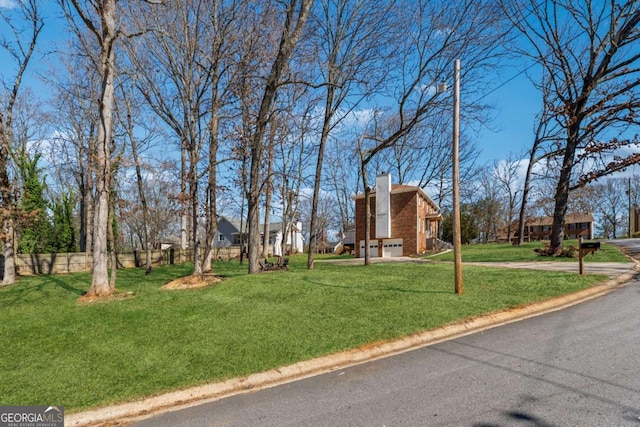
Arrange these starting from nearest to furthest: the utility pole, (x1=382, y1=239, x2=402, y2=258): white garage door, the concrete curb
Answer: the concrete curb < the utility pole < (x1=382, y1=239, x2=402, y2=258): white garage door

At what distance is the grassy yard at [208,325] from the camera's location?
14.8 ft

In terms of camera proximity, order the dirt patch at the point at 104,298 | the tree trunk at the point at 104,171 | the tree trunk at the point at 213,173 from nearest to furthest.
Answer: the dirt patch at the point at 104,298 → the tree trunk at the point at 104,171 → the tree trunk at the point at 213,173

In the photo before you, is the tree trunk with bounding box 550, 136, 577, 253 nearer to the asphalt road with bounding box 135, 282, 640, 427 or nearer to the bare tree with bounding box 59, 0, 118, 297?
the asphalt road with bounding box 135, 282, 640, 427

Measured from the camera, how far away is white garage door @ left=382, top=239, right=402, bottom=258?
23.1 meters

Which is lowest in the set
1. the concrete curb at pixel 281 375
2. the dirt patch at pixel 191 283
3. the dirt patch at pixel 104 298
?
the concrete curb at pixel 281 375

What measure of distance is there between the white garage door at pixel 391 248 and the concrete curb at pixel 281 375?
54.1ft

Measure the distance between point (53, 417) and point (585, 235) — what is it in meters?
70.5

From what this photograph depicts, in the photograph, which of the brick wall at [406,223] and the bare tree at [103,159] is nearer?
the bare tree at [103,159]

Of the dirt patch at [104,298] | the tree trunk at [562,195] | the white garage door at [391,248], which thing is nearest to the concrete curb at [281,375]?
the dirt patch at [104,298]

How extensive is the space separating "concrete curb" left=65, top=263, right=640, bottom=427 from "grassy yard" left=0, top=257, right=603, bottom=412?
157 millimetres

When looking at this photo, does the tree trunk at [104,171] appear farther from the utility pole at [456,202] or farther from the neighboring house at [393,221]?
the neighboring house at [393,221]

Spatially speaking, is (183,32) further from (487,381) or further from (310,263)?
(487,381)

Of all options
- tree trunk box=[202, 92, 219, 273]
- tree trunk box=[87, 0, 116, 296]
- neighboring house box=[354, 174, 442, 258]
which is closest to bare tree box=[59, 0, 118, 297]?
tree trunk box=[87, 0, 116, 296]

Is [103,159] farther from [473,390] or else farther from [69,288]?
[473,390]
